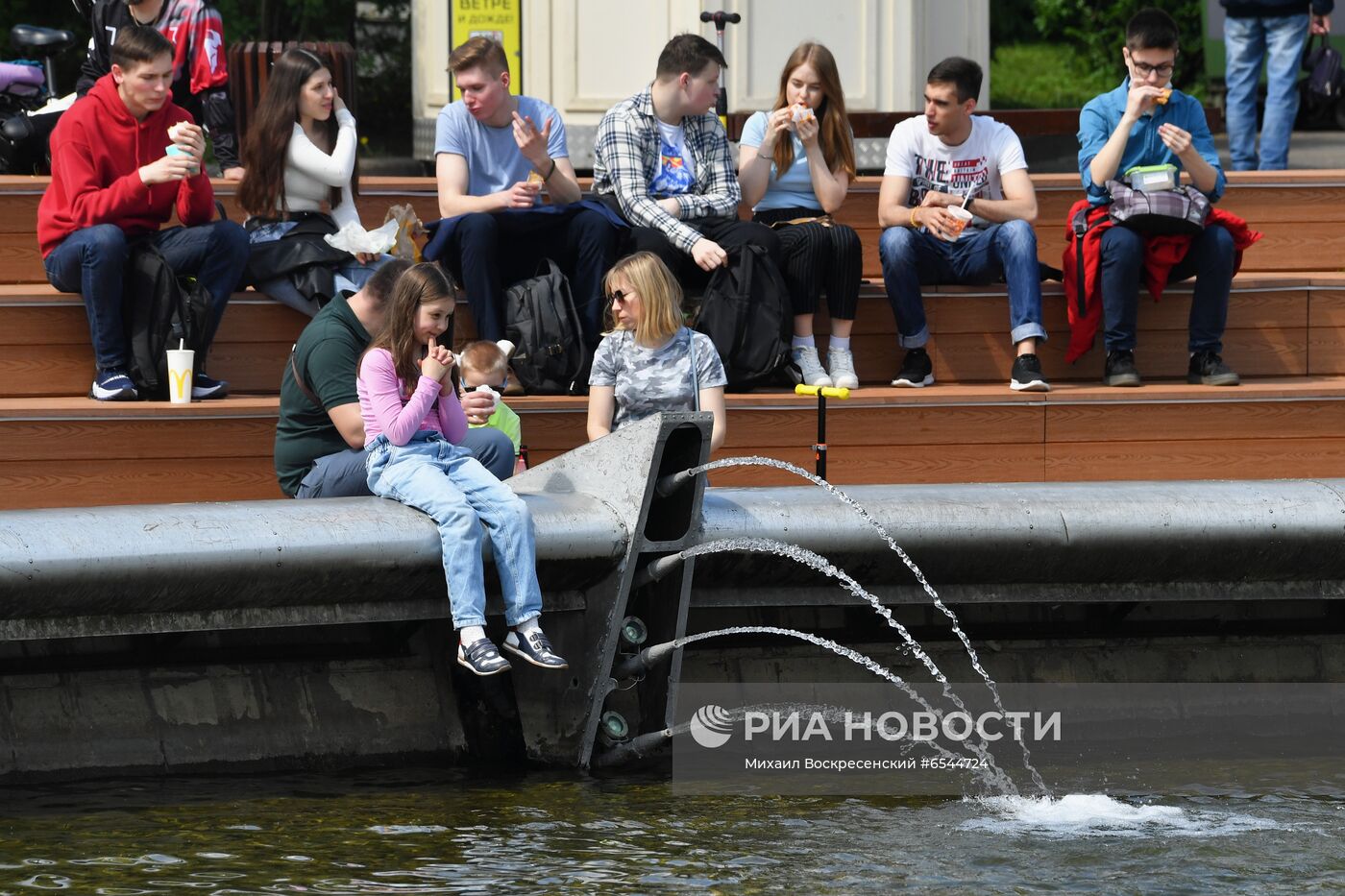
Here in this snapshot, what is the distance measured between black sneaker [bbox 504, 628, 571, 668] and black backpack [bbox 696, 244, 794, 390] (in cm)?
233

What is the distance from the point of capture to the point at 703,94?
8.25m

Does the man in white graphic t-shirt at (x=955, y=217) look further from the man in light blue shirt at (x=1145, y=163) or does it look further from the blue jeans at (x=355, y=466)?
the blue jeans at (x=355, y=466)

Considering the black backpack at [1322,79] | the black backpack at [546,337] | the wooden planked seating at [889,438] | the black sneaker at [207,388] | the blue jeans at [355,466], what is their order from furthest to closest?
the black backpack at [1322,79], the black backpack at [546,337], the black sneaker at [207,388], the wooden planked seating at [889,438], the blue jeans at [355,466]

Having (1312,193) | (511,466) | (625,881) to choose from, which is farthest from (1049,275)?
(625,881)

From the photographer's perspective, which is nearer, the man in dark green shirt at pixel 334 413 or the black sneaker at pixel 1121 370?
the man in dark green shirt at pixel 334 413

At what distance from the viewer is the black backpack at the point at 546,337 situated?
7719mm

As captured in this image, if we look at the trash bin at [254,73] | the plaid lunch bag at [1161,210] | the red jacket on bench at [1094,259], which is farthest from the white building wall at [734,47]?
the plaid lunch bag at [1161,210]

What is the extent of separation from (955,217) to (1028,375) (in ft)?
2.24

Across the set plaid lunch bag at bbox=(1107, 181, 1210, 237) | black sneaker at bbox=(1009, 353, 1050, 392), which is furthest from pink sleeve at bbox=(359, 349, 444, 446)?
plaid lunch bag at bbox=(1107, 181, 1210, 237)

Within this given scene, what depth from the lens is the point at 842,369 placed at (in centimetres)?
803

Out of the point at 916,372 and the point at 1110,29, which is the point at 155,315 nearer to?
the point at 916,372

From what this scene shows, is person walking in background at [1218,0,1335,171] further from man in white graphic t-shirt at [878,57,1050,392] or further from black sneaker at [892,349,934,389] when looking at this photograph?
black sneaker at [892,349,934,389]

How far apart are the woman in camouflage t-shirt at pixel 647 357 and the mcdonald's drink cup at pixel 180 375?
145cm

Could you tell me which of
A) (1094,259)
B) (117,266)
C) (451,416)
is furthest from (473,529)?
(1094,259)
